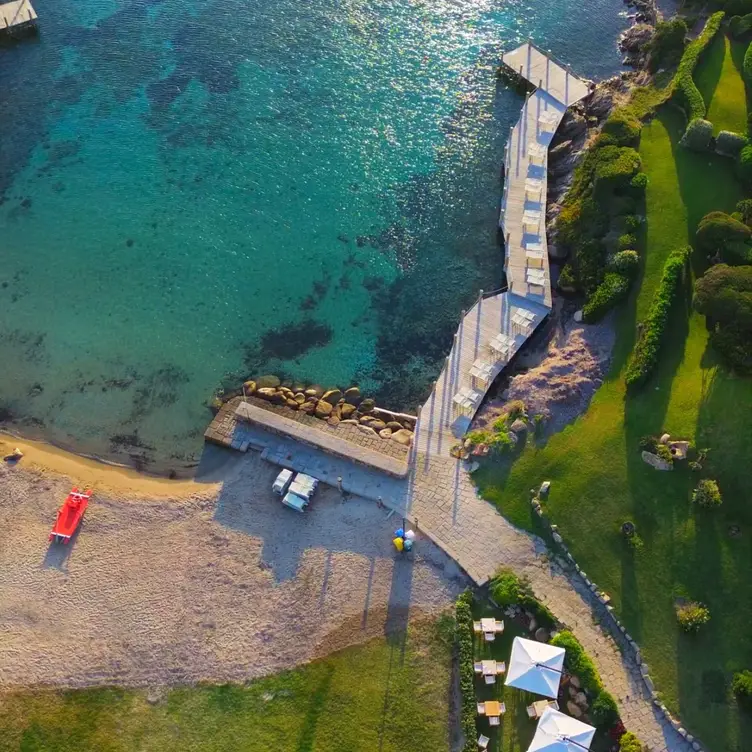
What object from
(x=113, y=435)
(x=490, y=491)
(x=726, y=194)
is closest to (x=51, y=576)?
(x=113, y=435)

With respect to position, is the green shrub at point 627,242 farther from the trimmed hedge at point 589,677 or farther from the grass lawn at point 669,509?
the trimmed hedge at point 589,677

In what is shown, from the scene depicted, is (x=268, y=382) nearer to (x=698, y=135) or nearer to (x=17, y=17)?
(x=698, y=135)

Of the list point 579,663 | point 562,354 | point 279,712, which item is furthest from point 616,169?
point 279,712

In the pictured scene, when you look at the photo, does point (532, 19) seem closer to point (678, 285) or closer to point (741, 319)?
point (678, 285)

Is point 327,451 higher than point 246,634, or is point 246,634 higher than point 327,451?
point 327,451

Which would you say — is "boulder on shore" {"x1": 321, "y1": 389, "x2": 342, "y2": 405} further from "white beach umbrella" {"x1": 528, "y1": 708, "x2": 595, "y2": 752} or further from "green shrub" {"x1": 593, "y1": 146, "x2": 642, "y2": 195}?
"green shrub" {"x1": 593, "y1": 146, "x2": 642, "y2": 195}

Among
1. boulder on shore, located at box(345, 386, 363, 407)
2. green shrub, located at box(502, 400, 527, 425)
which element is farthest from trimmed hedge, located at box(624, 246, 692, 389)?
boulder on shore, located at box(345, 386, 363, 407)
